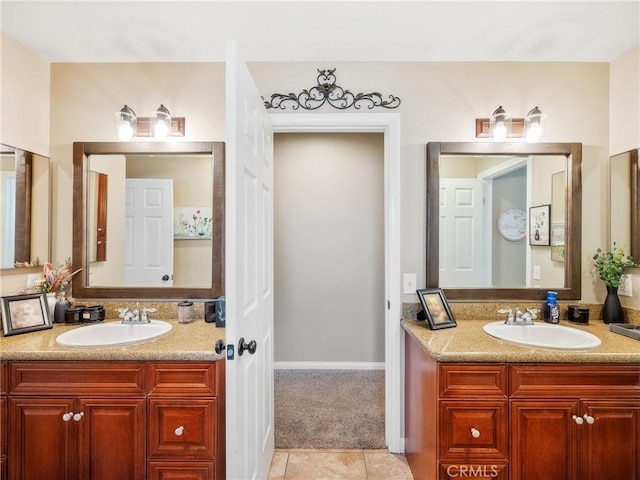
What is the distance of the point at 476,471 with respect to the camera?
1415 mm

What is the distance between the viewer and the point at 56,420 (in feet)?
4.73

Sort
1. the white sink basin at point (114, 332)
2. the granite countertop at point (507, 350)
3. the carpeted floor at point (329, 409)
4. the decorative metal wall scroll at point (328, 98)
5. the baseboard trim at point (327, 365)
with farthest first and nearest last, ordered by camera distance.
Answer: the baseboard trim at point (327, 365) → the carpeted floor at point (329, 409) → the decorative metal wall scroll at point (328, 98) → the white sink basin at point (114, 332) → the granite countertop at point (507, 350)

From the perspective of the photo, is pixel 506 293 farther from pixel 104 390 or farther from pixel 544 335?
pixel 104 390

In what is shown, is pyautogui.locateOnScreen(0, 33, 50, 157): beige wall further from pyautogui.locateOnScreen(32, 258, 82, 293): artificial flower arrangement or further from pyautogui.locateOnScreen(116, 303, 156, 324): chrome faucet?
pyautogui.locateOnScreen(116, 303, 156, 324): chrome faucet

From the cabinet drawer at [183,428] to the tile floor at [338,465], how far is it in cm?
65

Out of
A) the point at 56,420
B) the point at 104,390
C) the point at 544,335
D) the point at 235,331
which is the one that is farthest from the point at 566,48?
the point at 56,420

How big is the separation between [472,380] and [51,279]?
230 cm

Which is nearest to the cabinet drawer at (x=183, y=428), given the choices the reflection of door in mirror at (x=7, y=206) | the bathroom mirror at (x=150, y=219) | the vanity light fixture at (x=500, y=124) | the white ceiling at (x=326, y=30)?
the bathroom mirror at (x=150, y=219)

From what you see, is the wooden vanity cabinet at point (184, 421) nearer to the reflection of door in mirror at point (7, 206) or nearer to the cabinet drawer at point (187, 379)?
the cabinet drawer at point (187, 379)

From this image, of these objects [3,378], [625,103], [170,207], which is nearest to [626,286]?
[625,103]

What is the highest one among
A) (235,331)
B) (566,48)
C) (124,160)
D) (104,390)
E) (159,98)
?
(566,48)

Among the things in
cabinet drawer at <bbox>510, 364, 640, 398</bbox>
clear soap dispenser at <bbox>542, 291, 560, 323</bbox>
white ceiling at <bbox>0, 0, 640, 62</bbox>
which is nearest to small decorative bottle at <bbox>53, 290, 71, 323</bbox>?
white ceiling at <bbox>0, 0, 640, 62</bbox>

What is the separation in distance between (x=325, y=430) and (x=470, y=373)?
1.25 m

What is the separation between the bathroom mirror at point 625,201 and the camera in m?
1.89
